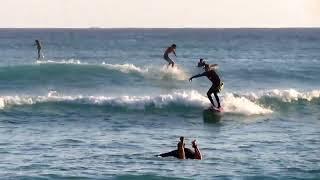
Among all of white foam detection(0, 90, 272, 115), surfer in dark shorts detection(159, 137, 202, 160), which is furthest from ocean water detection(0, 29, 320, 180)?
surfer in dark shorts detection(159, 137, 202, 160)

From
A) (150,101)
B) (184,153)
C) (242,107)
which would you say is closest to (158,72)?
(150,101)

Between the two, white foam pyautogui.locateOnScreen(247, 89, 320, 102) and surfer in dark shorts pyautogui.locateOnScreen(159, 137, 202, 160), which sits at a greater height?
white foam pyautogui.locateOnScreen(247, 89, 320, 102)

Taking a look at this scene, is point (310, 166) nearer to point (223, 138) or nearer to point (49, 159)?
point (223, 138)

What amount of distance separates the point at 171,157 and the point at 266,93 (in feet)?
42.8

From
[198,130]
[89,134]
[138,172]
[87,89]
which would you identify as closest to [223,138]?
[198,130]

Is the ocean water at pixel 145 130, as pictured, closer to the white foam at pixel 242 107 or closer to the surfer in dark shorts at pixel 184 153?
the white foam at pixel 242 107

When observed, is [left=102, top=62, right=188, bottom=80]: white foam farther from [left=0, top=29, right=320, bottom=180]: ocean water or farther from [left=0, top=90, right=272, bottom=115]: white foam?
[left=0, top=90, right=272, bottom=115]: white foam

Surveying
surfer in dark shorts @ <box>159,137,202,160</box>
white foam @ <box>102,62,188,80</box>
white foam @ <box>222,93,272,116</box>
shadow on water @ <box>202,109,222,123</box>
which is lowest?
surfer in dark shorts @ <box>159,137,202,160</box>

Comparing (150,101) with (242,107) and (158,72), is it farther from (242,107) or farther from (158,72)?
(158,72)

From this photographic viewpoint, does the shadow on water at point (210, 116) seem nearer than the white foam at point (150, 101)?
Yes

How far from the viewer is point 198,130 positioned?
2320 centimetres

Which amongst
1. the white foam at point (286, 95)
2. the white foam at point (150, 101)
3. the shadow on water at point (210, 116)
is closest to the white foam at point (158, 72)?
the white foam at point (286, 95)

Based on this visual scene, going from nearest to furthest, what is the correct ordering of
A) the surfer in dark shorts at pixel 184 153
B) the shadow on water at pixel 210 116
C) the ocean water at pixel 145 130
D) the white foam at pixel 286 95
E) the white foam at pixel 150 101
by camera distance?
1. the ocean water at pixel 145 130
2. the surfer in dark shorts at pixel 184 153
3. the shadow on water at pixel 210 116
4. the white foam at pixel 150 101
5. the white foam at pixel 286 95

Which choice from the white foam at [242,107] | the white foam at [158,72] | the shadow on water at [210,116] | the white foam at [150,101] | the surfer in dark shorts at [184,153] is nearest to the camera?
the surfer in dark shorts at [184,153]
